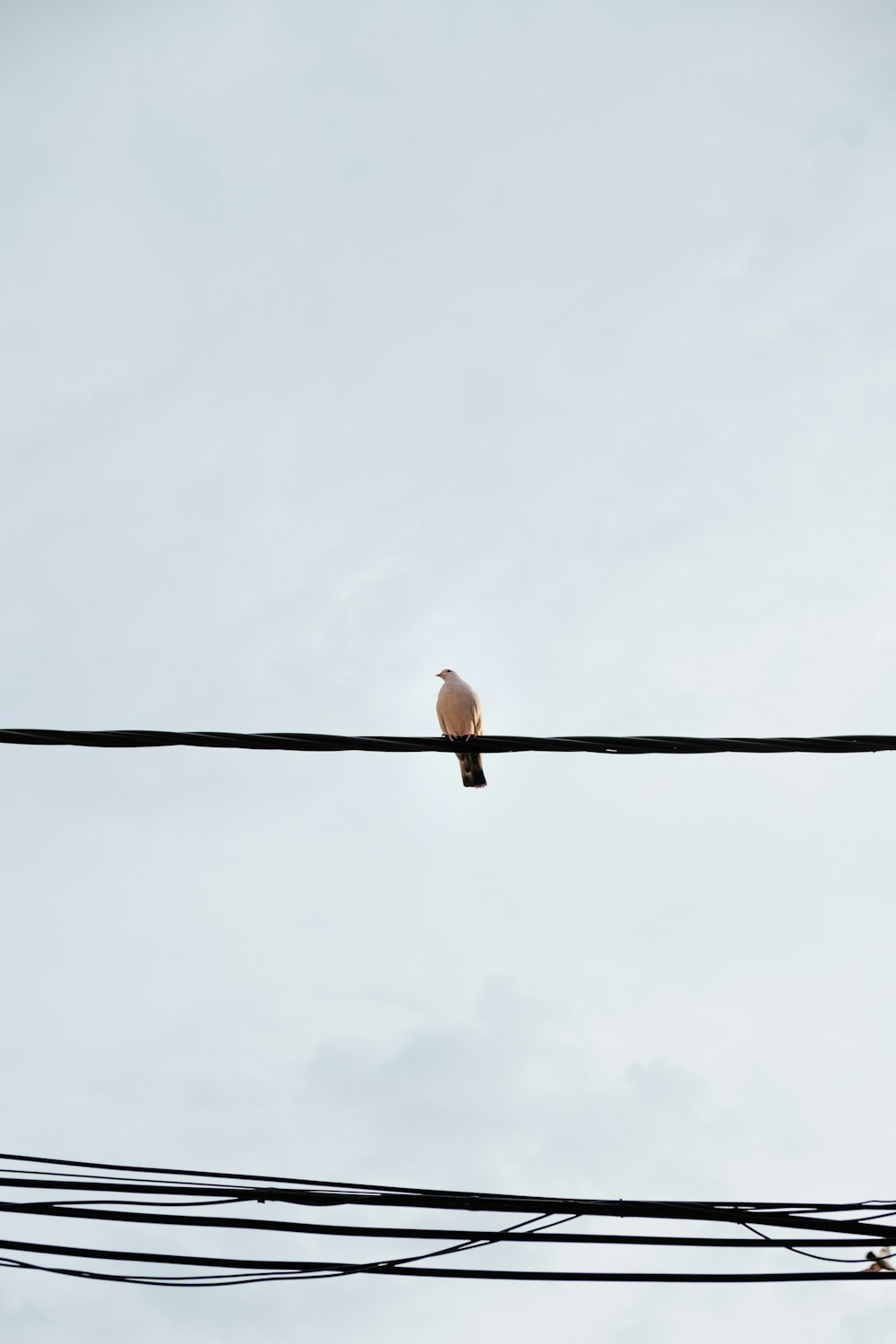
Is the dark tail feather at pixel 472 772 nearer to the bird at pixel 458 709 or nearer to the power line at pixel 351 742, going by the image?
the bird at pixel 458 709

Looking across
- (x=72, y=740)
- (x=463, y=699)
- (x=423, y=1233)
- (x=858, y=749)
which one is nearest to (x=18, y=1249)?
(x=423, y=1233)

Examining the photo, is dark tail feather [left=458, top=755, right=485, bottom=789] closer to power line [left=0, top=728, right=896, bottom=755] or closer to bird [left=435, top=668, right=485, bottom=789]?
bird [left=435, top=668, right=485, bottom=789]

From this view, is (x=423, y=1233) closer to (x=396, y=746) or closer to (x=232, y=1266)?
(x=232, y=1266)

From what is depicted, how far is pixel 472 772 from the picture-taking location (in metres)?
9.69

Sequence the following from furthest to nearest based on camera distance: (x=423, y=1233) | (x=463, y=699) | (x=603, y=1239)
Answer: (x=463, y=699) < (x=423, y=1233) < (x=603, y=1239)

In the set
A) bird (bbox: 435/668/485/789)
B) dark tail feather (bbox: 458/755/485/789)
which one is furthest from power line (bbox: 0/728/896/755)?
bird (bbox: 435/668/485/789)

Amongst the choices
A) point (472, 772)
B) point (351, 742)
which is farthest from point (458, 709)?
point (351, 742)

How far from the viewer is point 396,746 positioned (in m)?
5.84

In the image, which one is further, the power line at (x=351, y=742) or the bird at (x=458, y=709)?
the bird at (x=458, y=709)

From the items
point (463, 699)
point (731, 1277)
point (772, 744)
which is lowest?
point (731, 1277)

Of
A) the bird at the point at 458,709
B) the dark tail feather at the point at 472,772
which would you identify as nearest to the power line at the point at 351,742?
the dark tail feather at the point at 472,772

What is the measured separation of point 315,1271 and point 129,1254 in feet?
2.39

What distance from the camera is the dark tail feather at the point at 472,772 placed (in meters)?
9.58

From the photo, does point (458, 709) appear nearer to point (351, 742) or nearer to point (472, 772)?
point (472, 772)
